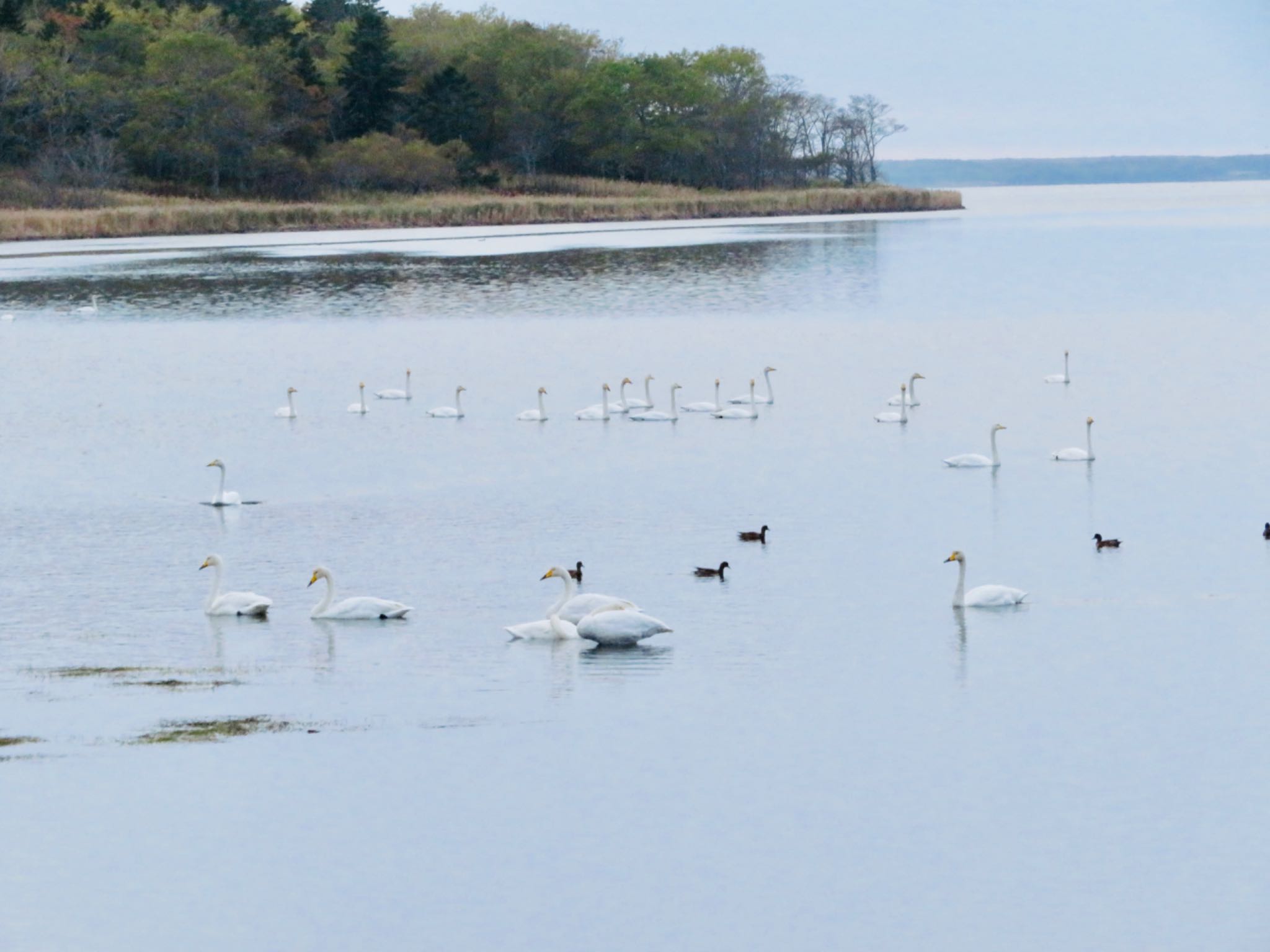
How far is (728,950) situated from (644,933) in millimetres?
396

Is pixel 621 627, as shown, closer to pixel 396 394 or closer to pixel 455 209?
pixel 396 394

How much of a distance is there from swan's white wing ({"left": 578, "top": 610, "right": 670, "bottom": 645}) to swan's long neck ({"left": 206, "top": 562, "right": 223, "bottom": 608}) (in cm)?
302

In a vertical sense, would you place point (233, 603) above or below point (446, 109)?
below

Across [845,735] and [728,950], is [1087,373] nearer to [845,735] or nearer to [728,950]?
[845,735]

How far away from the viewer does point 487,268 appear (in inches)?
2203

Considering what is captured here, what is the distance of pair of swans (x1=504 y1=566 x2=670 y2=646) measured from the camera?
42.9 feet

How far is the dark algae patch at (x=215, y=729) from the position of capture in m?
11.1

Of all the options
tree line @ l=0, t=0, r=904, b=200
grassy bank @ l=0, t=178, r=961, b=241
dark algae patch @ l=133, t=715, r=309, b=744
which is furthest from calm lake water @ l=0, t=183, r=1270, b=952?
tree line @ l=0, t=0, r=904, b=200

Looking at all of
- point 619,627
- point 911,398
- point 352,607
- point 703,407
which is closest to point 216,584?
point 352,607

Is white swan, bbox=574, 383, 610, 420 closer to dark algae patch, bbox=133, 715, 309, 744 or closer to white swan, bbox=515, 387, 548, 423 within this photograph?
white swan, bbox=515, 387, 548, 423

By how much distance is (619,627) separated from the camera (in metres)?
13.1

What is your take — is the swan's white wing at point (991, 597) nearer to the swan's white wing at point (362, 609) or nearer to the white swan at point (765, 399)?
the swan's white wing at point (362, 609)

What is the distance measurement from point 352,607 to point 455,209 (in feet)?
216

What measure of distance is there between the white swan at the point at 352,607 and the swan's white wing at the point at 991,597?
14.0ft
